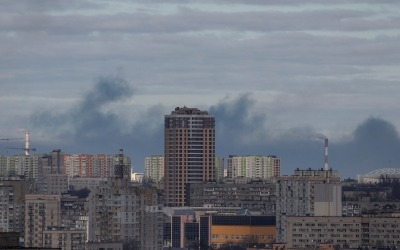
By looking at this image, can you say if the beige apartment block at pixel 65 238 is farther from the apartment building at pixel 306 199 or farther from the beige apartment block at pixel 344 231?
the apartment building at pixel 306 199

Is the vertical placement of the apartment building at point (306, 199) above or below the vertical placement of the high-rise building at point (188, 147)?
below

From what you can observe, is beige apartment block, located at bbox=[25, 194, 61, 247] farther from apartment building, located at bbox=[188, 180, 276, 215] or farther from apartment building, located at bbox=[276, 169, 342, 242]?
apartment building, located at bbox=[188, 180, 276, 215]

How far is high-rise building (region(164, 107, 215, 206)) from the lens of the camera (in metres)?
179

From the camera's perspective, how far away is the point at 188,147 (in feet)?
593

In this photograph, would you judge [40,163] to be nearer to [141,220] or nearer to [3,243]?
[141,220]

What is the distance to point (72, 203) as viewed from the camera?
142 metres

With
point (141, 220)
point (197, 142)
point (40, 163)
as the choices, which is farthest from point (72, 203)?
point (40, 163)

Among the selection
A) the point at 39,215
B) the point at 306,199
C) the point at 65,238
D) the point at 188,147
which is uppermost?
the point at 188,147

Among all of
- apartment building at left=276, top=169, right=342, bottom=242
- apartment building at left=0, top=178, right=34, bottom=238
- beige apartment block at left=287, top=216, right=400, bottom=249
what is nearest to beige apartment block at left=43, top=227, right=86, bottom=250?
apartment building at left=0, top=178, right=34, bottom=238

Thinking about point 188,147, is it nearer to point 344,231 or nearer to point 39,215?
point 344,231

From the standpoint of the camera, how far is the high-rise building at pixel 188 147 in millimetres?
178750

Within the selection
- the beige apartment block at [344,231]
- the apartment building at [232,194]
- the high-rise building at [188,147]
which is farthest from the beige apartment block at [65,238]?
the high-rise building at [188,147]

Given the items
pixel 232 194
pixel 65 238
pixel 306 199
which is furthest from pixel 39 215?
pixel 232 194

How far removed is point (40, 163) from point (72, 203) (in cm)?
5467
